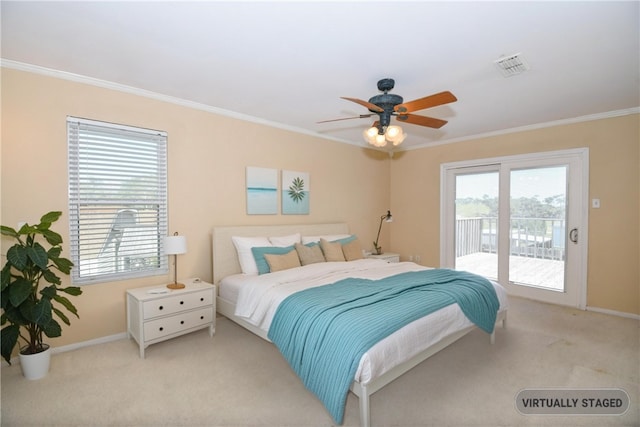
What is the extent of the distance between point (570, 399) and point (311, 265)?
246 centimetres

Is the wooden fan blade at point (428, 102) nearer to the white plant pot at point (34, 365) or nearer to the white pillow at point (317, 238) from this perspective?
the white pillow at point (317, 238)

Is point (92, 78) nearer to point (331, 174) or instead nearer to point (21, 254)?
point (21, 254)

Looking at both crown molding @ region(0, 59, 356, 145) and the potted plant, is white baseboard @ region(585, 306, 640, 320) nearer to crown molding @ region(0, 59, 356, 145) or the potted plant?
crown molding @ region(0, 59, 356, 145)

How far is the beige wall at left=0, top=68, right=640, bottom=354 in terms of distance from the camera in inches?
105

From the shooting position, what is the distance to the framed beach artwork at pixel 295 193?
4.46 metres

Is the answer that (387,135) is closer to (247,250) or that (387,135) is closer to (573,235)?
(247,250)

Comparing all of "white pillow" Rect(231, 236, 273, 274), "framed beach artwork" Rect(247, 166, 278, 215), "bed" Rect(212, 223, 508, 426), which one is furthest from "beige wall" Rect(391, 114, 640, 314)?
"white pillow" Rect(231, 236, 273, 274)

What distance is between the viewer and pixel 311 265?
364 cm

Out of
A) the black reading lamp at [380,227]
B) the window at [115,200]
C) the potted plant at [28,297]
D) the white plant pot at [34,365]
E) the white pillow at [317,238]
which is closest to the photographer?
the potted plant at [28,297]

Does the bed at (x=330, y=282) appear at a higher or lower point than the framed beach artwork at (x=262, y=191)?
lower

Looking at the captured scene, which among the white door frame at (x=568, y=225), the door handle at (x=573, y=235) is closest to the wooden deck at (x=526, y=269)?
the white door frame at (x=568, y=225)

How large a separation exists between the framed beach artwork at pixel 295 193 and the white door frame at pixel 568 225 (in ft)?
7.83

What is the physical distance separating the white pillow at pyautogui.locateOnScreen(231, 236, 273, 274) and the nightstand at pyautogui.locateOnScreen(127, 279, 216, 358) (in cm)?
51

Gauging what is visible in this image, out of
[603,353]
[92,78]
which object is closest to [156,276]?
[92,78]
